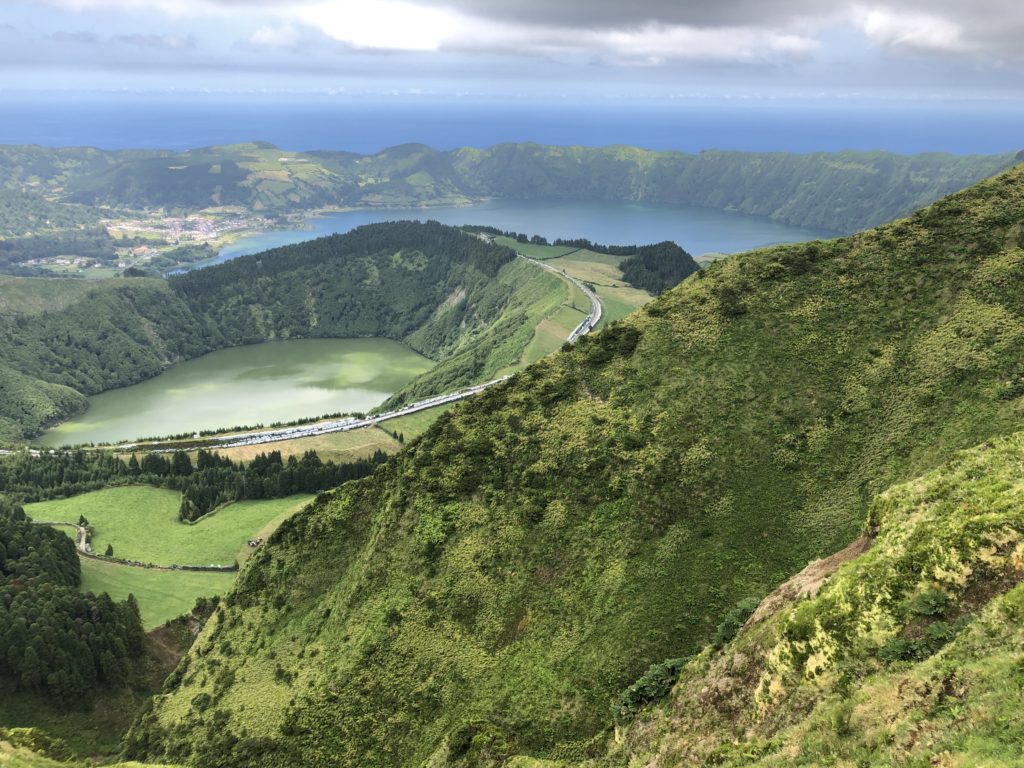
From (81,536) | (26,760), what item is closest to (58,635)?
(26,760)

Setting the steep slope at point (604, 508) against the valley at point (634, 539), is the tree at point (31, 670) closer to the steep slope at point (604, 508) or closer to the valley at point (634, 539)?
the valley at point (634, 539)

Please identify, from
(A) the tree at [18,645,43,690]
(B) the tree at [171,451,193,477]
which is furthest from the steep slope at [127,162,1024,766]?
(B) the tree at [171,451,193,477]

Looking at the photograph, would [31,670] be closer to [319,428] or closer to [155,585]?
[155,585]

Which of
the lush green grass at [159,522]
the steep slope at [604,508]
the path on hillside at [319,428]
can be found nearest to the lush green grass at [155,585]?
the lush green grass at [159,522]

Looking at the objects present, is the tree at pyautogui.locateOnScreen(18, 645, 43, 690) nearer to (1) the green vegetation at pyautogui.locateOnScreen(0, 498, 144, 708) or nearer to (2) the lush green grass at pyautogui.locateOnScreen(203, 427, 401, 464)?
(1) the green vegetation at pyautogui.locateOnScreen(0, 498, 144, 708)

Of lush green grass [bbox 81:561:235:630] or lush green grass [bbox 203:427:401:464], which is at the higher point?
lush green grass [bbox 203:427:401:464]
